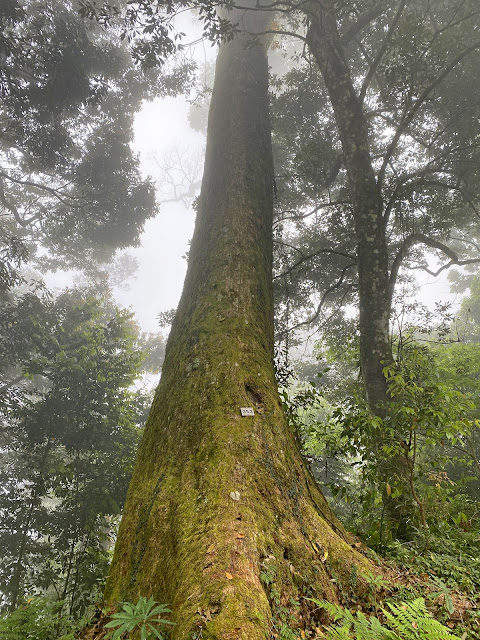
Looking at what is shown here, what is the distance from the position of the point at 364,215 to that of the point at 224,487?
4.20 m

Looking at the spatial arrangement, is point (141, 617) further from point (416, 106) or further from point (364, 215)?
point (416, 106)

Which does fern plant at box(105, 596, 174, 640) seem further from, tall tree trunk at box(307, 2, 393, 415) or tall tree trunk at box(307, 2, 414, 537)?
tall tree trunk at box(307, 2, 393, 415)

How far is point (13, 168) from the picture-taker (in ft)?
51.1

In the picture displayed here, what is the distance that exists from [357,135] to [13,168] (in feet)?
52.8

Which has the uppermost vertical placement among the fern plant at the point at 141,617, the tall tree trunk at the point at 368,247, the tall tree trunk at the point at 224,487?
the tall tree trunk at the point at 368,247

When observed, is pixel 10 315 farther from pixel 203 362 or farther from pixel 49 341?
pixel 203 362

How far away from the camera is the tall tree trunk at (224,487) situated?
5.77 ft

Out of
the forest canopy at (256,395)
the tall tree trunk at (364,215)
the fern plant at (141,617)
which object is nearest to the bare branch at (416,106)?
the forest canopy at (256,395)

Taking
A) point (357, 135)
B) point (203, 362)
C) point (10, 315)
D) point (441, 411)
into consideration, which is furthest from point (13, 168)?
point (441, 411)

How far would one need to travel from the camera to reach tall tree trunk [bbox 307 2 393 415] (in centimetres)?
435

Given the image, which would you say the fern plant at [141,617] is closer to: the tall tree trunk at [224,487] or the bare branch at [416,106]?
the tall tree trunk at [224,487]

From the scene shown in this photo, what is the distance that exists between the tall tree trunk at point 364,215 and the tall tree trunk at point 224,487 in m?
1.48

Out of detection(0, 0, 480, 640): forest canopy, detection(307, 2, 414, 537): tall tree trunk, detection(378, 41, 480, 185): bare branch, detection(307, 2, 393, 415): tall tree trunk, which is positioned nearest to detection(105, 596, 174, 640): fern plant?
detection(0, 0, 480, 640): forest canopy

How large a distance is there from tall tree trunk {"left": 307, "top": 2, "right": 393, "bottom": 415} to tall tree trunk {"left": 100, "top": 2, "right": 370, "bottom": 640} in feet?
4.84
